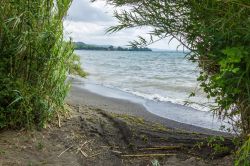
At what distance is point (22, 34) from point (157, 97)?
307 inches

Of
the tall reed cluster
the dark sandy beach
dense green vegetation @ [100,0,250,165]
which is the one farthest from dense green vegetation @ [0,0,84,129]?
the dark sandy beach

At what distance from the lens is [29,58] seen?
489cm

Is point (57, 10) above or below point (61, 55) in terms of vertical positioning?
above

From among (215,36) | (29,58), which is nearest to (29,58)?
(29,58)

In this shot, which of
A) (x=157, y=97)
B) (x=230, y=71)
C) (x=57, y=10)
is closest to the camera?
(x=230, y=71)

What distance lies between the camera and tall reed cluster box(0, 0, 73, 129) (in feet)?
15.5

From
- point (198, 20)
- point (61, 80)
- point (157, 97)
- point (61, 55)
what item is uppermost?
point (198, 20)

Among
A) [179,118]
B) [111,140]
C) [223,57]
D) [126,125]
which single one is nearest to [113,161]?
[111,140]

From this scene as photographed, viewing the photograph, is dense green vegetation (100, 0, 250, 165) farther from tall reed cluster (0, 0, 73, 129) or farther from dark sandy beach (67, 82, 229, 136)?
dark sandy beach (67, 82, 229, 136)

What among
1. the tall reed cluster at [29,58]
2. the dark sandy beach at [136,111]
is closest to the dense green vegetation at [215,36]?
the tall reed cluster at [29,58]

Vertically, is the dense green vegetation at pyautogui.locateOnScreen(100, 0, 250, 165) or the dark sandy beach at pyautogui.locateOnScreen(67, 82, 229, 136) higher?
the dense green vegetation at pyautogui.locateOnScreen(100, 0, 250, 165)

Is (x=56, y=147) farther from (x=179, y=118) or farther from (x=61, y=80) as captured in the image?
(x=179, y=118)

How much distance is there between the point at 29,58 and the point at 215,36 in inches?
98.4

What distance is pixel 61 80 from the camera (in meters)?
5.28
